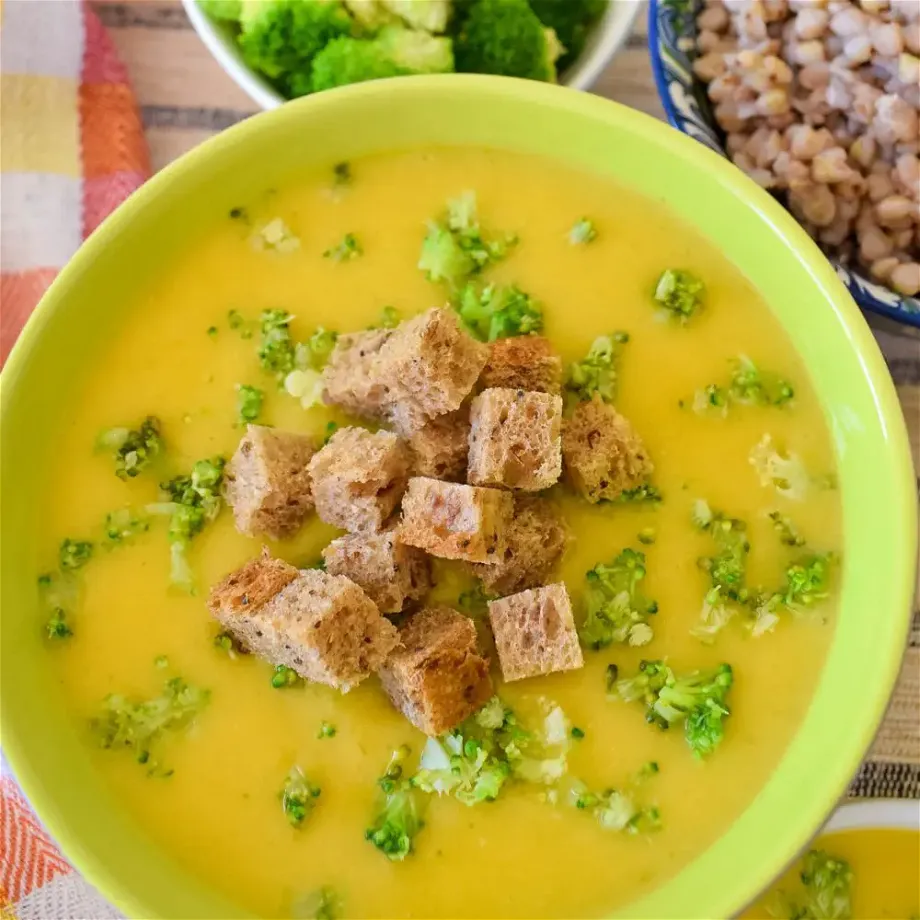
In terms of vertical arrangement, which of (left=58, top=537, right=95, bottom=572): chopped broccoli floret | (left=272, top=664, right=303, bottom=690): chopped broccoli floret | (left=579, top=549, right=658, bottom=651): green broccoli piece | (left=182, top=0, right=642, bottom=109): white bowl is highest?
(left=182, top=0, right=642, bottom=109): white bowl

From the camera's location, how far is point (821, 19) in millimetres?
1988

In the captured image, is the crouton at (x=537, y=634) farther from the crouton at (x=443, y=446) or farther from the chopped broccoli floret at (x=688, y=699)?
the crouton at (x=443, y=446)

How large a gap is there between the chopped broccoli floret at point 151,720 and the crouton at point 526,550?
20.1 inches

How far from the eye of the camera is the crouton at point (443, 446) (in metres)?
1.71

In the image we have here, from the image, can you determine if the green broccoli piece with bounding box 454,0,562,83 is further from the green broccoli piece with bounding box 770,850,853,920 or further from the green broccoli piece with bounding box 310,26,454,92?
the green broccoli piece with bounding box 770,850,853,920

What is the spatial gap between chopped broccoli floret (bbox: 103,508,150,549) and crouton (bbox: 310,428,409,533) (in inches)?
12.0

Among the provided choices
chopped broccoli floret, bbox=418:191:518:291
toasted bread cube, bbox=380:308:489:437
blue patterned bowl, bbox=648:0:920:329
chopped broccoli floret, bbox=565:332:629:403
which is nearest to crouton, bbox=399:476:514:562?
toasted bread cube, bbox=380:308:489:437

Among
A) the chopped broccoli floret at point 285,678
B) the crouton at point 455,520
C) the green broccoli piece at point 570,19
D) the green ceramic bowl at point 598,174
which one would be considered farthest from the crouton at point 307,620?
the green broccoli piece at point 570,19

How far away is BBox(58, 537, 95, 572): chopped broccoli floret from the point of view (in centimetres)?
171

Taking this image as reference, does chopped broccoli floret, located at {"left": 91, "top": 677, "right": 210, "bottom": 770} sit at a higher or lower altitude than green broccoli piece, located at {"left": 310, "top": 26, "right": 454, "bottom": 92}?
lower

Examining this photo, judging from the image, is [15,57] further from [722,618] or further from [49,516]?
[722,618]

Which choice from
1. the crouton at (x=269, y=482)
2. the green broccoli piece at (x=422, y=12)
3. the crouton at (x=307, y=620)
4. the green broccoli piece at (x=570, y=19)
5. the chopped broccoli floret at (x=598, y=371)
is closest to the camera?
the crouton at (x=307, y=620)

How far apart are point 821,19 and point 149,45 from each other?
4.81ft

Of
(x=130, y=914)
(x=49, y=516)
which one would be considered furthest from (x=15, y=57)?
(x=130, y=914)
